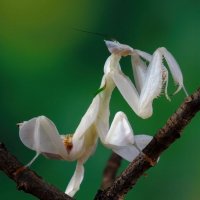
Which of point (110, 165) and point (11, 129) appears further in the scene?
point (11, 129)

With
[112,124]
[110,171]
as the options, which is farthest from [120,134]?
[110,171]

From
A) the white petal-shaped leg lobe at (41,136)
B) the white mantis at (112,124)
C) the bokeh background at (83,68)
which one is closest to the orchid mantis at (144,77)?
the white mantis at (112,124)

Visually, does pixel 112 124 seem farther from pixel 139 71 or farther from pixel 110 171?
pixel 110 171

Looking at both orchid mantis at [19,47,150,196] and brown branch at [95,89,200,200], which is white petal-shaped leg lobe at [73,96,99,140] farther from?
brown branch at [95,89,200,200]

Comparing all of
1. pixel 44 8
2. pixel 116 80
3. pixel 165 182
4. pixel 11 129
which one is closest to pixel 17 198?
pixel 11 129

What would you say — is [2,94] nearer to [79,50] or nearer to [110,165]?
[79,50]

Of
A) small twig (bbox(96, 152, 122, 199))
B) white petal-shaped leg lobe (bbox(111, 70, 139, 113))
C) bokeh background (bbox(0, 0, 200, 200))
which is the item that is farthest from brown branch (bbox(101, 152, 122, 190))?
bokeh background (bbox(0, 0, 200, 200))
